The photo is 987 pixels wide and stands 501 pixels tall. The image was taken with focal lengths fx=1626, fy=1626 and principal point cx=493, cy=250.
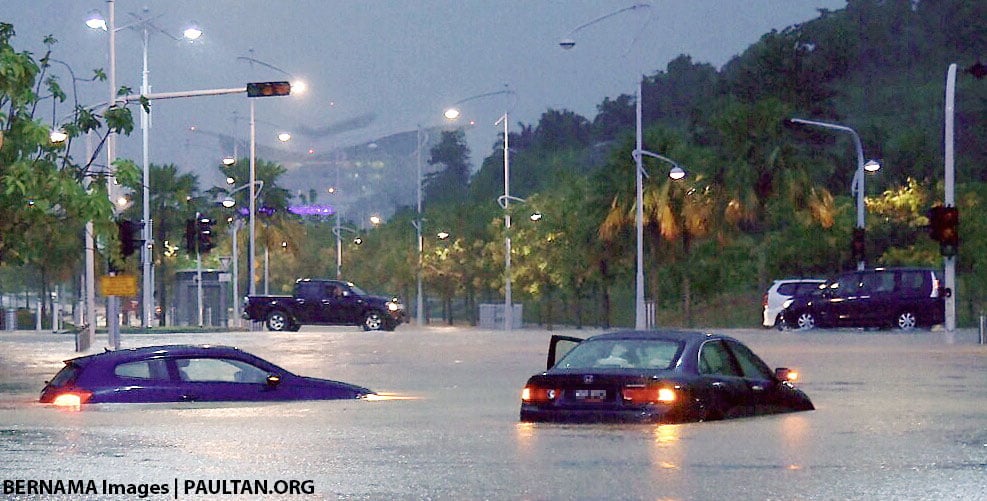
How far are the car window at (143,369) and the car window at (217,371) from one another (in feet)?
0.67

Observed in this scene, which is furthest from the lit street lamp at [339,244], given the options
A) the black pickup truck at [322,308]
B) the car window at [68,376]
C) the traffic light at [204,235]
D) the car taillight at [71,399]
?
the car taillight at [71,399]

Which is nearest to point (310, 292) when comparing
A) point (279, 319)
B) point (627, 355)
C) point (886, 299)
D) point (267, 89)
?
point (279, 319)

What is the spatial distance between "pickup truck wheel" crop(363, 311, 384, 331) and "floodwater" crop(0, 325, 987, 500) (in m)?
34.7

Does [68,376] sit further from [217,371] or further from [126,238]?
[126,238]

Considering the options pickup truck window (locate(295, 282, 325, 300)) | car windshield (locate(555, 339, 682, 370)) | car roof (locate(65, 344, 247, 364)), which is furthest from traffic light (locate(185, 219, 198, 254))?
car windshield (locate(555, 339, 682, 370))

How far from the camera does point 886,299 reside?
160ft

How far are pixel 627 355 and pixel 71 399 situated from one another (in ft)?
22.5

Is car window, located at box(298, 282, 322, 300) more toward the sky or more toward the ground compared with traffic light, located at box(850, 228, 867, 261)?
more toward the ground

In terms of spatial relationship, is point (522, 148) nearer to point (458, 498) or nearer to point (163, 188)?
point (163, 188)

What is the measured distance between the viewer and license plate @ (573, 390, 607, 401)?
51.8ft

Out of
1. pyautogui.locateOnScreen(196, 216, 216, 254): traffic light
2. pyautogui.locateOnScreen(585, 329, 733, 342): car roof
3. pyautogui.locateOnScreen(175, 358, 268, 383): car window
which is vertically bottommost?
pyautogui.locateOnScreen(175, 358, 268, 383): car window

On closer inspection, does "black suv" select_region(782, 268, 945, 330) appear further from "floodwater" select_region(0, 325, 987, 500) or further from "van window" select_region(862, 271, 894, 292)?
"floodwater" select_region(0, 325, 987, 500)

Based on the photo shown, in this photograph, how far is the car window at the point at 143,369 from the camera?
19.2 m

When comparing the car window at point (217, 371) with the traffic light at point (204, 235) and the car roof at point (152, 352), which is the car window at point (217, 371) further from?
the traffic light at point (204, 235)
